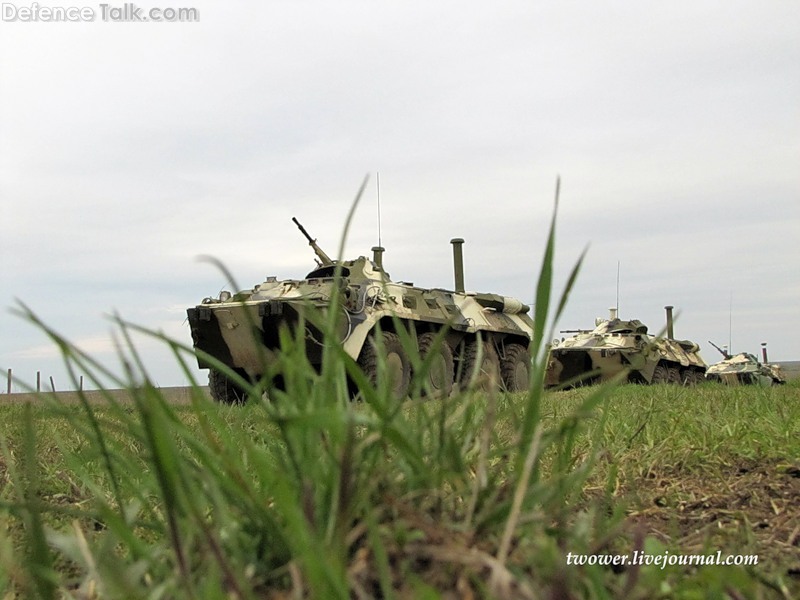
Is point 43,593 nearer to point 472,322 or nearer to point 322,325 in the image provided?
point 322,325

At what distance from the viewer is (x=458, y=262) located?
18.2 metres

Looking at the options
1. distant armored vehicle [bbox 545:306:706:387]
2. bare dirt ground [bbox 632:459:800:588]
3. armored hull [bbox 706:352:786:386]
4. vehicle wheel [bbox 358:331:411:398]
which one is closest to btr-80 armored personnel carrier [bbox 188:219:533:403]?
vehicle wheel [bbox 358:331:411:398]

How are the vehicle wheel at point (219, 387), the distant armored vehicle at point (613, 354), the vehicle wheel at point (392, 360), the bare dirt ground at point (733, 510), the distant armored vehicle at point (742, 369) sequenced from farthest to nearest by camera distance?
the distant armored vehicle at point (742, 369) < the distant armored vehicle at point (613, 354) < the vehicle wheel at point (219, 387) < the vehicle wheel at point (392, 360) < the bare dirt ground at point (733, 510)

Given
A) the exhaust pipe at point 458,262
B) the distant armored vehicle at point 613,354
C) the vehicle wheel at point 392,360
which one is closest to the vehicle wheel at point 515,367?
the distant armored vehicle at point 613,354

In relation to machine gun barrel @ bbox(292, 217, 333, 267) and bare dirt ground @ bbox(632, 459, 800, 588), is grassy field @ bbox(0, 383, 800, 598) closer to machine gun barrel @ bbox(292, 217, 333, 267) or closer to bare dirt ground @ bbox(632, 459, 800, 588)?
bare dirt ground @ bbox(632, 459, 800, 588)

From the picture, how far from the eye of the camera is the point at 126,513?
4.26 feet

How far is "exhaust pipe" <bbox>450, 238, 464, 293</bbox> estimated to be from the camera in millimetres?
17969

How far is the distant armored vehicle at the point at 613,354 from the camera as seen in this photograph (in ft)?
55.8

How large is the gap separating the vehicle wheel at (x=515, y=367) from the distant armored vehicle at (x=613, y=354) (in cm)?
101

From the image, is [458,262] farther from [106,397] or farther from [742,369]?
[106,397]

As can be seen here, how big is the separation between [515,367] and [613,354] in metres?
2.67

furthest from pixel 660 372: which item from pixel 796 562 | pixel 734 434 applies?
pixel 796 562

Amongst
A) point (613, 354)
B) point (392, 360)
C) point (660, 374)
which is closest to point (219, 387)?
point (392, 360)

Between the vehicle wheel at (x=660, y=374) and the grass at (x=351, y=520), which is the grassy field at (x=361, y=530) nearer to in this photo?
the grass at (x=351, y=520)
